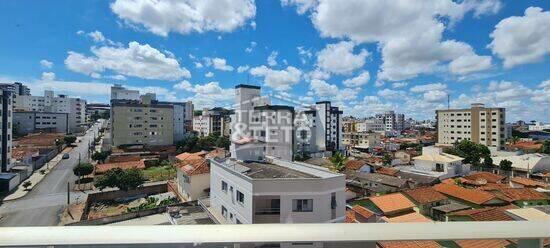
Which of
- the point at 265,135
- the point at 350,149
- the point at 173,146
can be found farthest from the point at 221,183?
the point at 350,149

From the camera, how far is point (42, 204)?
16.3 meters

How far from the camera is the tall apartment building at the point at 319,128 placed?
4056 centimetres

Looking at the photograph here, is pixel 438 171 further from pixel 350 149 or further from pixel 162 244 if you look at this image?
pixel 162 244

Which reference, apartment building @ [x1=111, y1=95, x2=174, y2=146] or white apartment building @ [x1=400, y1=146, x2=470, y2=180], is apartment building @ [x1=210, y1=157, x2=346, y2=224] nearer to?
white apartment building @ [x1=400, y1=146, x2=470, y2=180]

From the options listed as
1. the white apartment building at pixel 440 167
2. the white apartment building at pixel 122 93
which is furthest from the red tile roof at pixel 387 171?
the white apartment building at pixel 122 93

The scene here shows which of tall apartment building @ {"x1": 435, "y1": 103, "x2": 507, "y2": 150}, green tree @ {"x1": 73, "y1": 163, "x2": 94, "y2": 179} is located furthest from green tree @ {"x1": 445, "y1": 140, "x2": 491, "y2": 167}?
green tree @ {"x1": 73, "y1": 163, "x2": 94, "y2": 179}

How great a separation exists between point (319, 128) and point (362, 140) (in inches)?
338

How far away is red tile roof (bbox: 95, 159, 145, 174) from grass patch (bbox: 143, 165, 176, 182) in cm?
81

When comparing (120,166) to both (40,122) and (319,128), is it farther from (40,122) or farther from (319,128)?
(40,122)

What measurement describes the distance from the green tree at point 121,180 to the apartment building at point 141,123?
19332mm

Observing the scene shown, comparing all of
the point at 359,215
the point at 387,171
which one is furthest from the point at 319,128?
the point at 359,215

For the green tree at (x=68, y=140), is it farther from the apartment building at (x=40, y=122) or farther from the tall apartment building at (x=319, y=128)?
the tall apartment building at (x=319, y=128)

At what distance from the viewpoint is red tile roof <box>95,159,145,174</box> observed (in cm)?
2378

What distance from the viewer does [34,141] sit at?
108 ft
